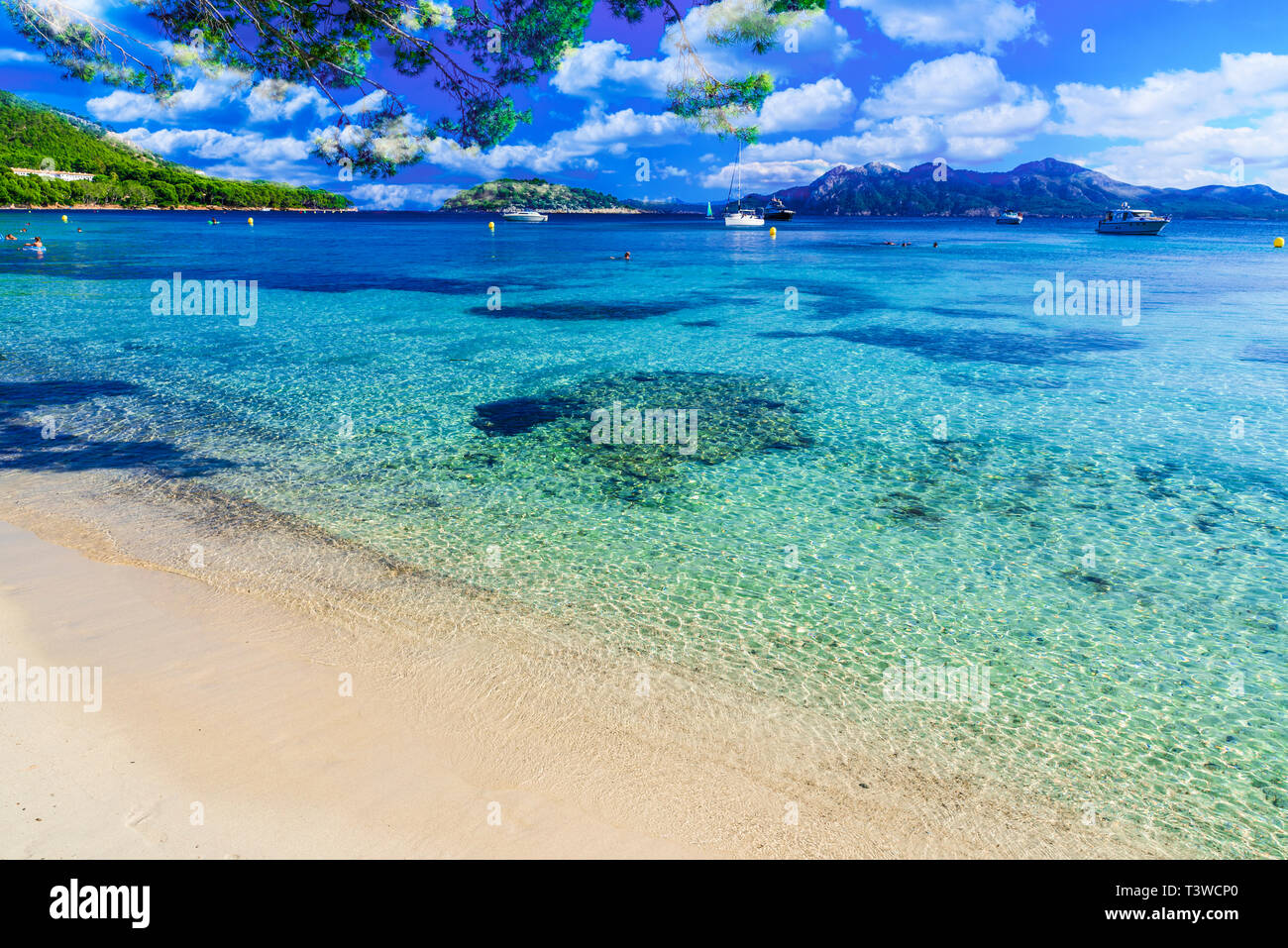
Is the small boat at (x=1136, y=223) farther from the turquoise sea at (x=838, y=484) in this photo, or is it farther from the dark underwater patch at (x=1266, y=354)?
the dark underwater patch at (x=1266, y=354)

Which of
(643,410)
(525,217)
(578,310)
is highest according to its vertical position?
(525,217)

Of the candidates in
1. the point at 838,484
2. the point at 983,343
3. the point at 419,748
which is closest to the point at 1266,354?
the point at 983,343

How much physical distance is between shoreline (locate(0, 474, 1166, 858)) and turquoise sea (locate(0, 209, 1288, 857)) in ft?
2.21

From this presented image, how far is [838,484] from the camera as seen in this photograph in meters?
12.3

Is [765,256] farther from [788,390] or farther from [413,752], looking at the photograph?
[413,752]

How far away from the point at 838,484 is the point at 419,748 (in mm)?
8660

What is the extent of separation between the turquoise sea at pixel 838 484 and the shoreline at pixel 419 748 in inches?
26.5

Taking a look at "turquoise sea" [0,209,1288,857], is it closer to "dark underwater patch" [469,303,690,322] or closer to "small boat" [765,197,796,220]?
"dark underwater patch" [469,303,690,322]

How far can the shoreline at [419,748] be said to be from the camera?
504cm

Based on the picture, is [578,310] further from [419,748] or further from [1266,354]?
[419,748]
